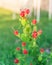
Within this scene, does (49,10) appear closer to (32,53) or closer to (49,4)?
(49,4)

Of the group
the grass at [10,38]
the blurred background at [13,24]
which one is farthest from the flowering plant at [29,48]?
the grass at [10,38]

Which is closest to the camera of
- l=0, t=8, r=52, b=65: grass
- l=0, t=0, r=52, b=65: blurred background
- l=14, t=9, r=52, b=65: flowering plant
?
l=14, t=9, r=52, b=65: flowering plant

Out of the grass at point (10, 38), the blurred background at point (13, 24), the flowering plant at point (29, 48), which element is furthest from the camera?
the blurred background at point (13, 24)

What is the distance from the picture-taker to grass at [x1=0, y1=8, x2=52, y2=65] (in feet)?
13.5

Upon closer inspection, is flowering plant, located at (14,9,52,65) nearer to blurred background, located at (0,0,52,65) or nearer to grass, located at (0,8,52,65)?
blurred background, located at (0,0,52,65)

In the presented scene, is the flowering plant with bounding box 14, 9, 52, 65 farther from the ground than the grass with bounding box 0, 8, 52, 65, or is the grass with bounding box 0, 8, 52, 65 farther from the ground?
the flowering plant with bounding box 14, 9, 52, 65

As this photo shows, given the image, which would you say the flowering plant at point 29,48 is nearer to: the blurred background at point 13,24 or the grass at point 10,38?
the blurred background at point 13,24

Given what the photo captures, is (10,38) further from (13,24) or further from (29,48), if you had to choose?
(29,48)

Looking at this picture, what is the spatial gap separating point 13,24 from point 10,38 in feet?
3.99

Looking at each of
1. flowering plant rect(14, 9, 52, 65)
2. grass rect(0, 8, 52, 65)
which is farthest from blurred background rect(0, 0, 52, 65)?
flowering plant rect(14, 9, 52, 65)

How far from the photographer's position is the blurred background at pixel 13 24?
14.4 feet

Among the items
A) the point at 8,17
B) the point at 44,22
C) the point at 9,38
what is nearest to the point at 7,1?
the point at 8,17

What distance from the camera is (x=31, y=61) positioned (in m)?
3.21

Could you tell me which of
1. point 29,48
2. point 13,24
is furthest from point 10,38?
point 29,48
